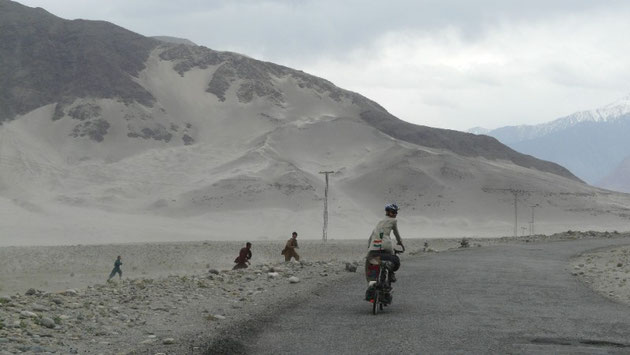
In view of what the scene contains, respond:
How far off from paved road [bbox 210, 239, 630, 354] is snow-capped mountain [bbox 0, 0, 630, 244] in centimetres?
6690

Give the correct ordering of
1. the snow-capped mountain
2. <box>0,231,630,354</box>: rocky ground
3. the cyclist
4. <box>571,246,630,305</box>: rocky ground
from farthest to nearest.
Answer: the snow-capped mountain < <box>571,246,630,305</box>: rocky ground < the cyclist < <box>0,231,630,354</box>: rocky ground

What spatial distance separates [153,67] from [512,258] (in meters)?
146

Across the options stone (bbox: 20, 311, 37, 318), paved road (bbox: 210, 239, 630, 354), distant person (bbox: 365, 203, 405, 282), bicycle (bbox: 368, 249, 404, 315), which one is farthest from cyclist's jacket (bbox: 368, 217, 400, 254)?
stone (bbox: 20, 311, 37, 318)

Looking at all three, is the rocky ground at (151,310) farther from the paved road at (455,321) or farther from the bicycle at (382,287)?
the bicycle at (382,287)

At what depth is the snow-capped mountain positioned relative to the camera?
10000cm

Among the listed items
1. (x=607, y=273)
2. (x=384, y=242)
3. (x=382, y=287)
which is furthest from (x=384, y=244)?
(x=607, y=273)

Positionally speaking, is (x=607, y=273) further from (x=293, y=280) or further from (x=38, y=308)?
(x=38, y=308)

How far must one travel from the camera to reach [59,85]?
14812 cm

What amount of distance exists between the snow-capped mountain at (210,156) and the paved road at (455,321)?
66.9m

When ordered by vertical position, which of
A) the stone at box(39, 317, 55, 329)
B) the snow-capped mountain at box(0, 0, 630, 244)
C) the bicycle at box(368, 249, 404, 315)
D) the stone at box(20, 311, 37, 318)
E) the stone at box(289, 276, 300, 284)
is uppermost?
the snow-capped mountain at box(0, 0, 630, 244)

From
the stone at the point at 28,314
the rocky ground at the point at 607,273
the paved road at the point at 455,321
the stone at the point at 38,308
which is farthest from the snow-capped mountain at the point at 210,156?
the stone at the point at 28,314

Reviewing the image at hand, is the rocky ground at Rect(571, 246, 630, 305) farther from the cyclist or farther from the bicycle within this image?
the bicycle

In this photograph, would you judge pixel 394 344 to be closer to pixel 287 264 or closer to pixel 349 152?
pixel 287 264

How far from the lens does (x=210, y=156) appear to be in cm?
12875
